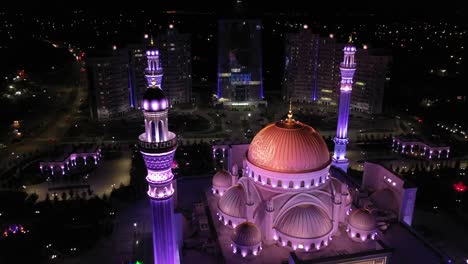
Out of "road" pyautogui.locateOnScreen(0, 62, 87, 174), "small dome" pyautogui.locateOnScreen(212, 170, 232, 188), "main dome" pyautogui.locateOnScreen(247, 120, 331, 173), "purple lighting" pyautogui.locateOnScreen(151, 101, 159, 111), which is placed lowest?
"road" pyautogui.locateOnScreen(0, 62, 87, 174)

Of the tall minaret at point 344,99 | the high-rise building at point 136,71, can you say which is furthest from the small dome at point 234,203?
the high-rise building at point 136,71

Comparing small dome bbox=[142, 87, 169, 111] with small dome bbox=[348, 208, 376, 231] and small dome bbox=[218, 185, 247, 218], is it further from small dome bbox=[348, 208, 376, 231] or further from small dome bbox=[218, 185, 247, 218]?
small dome bbox=[348, 208, 376, 231]

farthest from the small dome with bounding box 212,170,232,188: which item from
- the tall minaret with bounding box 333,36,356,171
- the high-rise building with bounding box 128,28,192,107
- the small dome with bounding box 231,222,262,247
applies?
the high-rise building with bounding box 128,28,192,107

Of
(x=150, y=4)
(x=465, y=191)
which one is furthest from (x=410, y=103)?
(x=150, y=4)

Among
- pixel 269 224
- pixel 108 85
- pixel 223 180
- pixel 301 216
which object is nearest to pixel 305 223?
pixel 301 216

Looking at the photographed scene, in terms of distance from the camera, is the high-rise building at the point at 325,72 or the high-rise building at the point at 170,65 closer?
the high-rise building at the point at 325,72

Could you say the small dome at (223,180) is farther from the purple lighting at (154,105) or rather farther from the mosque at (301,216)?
the purple lighting at (154,105)

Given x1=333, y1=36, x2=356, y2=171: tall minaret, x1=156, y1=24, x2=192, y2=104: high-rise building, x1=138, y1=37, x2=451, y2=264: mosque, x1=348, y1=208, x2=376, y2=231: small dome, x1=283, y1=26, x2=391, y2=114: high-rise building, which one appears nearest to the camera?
x1=138, y1=37, x2=451, y2=264: mosque
